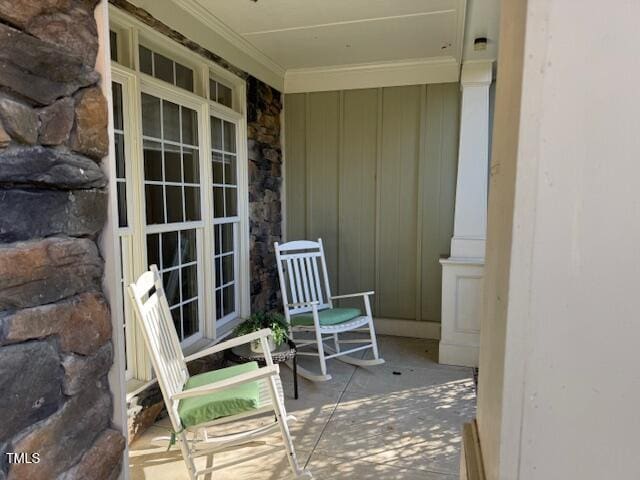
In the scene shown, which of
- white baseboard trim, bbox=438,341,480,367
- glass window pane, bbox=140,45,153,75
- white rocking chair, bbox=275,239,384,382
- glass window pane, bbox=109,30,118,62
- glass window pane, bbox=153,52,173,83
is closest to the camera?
glass window pane, bbox=109,30,118,62

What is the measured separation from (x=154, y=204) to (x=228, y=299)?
1191 mm

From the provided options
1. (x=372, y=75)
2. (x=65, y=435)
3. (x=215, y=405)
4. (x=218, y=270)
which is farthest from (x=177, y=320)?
(x=372, y=75)

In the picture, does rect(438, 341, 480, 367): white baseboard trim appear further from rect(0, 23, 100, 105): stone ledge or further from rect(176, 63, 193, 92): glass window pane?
rect(0, 23, 100, 105): stone ledge

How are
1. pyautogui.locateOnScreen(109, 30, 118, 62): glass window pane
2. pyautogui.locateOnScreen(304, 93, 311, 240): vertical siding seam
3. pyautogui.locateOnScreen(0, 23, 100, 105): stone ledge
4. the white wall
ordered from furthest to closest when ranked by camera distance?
pyautogui.locateOnScreen(304, 93, 311, 240): vertical siding seam, pyautogui.locateOnScreen(109, 30, 118, 62): glass window pane, pyautogui.locateOnScreen(0, 23, 100, 105): stone ledge, the white wall

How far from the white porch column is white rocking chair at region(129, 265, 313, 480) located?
1900 mm

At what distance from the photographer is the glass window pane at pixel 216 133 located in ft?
10.4

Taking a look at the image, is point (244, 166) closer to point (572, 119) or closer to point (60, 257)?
point (60, 257)

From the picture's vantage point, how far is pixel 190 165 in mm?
2930

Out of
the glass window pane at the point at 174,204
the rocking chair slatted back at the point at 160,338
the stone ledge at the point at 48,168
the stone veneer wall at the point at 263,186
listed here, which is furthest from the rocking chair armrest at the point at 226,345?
the stone ledge at the point at 48,168

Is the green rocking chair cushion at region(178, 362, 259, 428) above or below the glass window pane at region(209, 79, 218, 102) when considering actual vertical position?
below

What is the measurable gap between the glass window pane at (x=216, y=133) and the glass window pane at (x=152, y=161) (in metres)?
0.62

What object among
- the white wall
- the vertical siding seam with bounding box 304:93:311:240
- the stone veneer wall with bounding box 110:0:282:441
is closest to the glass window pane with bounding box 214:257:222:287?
the stone veneer wall with bounding box 110:0:282:441

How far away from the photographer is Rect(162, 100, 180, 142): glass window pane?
266 cm

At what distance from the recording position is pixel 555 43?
47 centimetres
